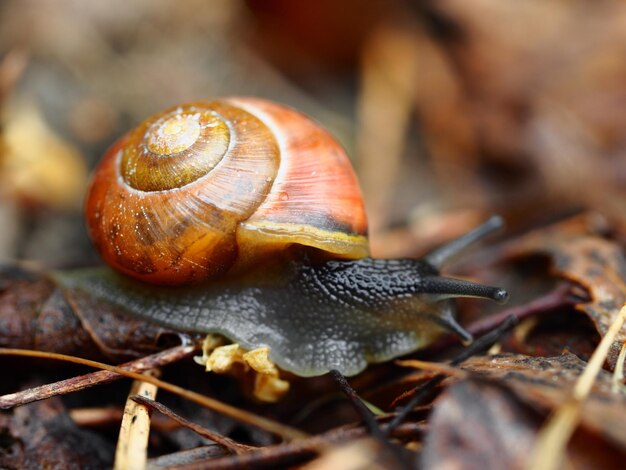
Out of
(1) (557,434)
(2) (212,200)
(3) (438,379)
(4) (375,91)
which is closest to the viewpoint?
(1) (557,434)

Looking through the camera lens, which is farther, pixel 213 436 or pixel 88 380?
pixel 88 380

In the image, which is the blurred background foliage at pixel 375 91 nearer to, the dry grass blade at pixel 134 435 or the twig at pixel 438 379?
the twig at pixel 438 379

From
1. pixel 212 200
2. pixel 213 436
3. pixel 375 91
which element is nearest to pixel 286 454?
pixel 213 436

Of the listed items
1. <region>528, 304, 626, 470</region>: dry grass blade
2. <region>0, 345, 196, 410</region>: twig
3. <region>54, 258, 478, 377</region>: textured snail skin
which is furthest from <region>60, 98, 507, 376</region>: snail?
A: <region>528, 304, 626, 470</region>: dry grass blade

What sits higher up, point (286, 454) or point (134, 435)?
point (286, 454)

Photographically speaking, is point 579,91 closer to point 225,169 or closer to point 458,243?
point 458,243

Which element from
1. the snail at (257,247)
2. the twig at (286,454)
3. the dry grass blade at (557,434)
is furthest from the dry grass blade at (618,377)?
the twig at (286,454)

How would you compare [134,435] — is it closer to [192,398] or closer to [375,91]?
[192,398]
